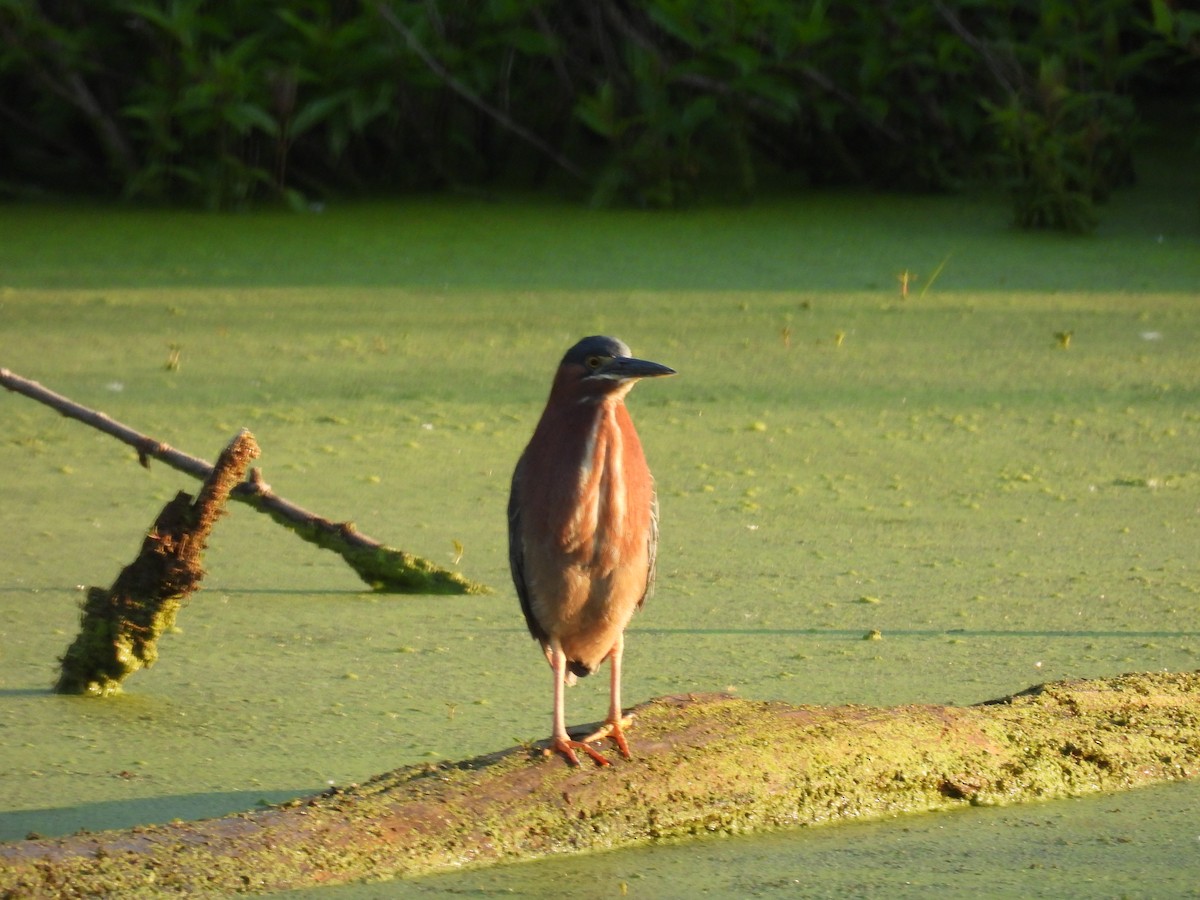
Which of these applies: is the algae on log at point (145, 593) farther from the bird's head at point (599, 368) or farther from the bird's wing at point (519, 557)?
the bird's head at point (599, 368)

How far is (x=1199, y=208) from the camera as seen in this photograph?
6.41 meters

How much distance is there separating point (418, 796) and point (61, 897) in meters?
0.38

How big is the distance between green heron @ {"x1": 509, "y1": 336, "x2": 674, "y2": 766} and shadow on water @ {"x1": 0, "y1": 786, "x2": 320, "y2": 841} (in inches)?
14.6

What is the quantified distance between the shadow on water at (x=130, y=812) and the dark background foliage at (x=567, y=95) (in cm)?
450

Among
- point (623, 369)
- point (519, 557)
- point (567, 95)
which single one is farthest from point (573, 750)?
point (567, 95)

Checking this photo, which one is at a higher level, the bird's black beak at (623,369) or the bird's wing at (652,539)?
the bird's black beak at (623,369)

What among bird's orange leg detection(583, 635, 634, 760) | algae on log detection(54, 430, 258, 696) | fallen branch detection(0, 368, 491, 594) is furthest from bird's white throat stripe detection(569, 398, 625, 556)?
fallen branch detection(0, 368, 491, 594)

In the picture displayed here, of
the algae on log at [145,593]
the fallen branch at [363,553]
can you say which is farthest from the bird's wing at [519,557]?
the fallen branch at [363,553]

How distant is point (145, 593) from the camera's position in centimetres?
254

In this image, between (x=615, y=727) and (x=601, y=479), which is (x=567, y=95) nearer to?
(x=601, y=479)

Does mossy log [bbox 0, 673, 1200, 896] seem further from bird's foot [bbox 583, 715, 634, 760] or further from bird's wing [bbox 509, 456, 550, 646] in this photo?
bird's wing [bbox 509, 456, 550, 646]

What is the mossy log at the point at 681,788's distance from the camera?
1764 mm

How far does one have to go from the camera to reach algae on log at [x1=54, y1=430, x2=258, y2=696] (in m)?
2.51

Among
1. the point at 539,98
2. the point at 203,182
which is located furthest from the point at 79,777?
the point at 539,98
